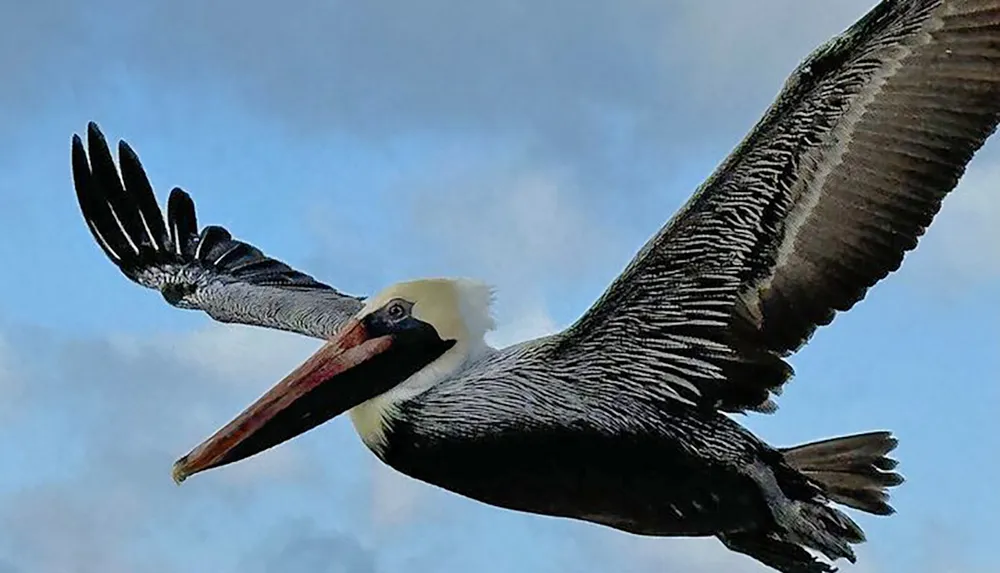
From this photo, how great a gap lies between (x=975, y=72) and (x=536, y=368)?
6.32 feet

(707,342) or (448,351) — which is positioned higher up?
(448,351)

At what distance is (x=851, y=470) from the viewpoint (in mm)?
6984

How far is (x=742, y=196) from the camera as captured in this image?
6133mm

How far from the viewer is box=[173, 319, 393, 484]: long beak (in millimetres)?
6293

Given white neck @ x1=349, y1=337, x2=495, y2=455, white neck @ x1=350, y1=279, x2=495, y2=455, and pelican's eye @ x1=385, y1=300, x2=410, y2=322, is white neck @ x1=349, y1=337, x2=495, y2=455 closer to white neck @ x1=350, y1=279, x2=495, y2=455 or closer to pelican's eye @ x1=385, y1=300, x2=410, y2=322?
white neck @ x1=350, y1=279, x2=495, y2=455

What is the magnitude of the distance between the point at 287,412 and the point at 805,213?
2.09 meters

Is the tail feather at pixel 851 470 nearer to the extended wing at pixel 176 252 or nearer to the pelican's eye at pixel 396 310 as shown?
the pelican's eye at pixel 396 310

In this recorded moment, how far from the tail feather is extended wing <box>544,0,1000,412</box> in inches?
26.4

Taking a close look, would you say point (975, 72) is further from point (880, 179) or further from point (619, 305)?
point (619, 305)

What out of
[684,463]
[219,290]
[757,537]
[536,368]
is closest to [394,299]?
[536,368]

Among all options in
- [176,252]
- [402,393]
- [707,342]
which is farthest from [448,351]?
[176,252]

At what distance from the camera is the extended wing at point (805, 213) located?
5953 mm

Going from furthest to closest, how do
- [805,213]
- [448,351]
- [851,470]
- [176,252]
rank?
[176,252] < [851,470] < [448,351] < [805,213]

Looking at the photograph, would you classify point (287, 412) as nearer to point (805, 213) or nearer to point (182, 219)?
point (805, 213)
